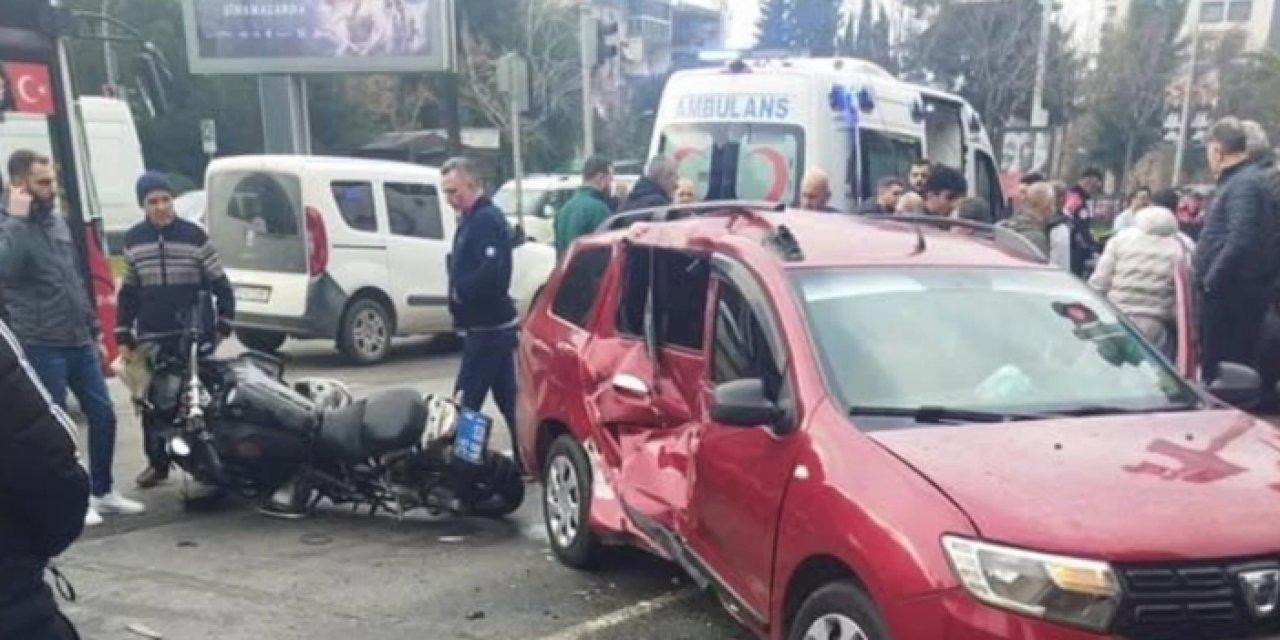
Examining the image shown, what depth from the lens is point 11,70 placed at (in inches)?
309

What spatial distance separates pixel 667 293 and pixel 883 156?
6.54 meters

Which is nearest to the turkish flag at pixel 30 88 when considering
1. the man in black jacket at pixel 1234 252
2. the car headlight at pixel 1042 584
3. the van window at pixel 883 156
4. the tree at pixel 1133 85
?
the van window at pixel 883 156

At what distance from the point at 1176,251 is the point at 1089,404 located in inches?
145

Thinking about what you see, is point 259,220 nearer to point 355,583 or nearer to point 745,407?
point 355,583

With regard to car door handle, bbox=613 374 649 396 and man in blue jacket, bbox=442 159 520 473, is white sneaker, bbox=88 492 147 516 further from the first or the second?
car door handle, bbox=613 374 649 396

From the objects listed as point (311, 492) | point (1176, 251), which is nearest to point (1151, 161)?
point (1176, 251)

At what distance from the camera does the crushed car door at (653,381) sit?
4766 millimetres

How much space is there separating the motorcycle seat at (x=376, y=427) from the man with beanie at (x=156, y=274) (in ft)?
3.98

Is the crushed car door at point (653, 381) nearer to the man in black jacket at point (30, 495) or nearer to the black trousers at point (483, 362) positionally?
the black trousers at point (483, 362)

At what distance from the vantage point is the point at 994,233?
4.96m

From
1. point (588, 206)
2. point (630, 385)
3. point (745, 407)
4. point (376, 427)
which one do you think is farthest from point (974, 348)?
point (588, 206)

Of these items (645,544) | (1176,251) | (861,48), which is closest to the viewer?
(645,544)

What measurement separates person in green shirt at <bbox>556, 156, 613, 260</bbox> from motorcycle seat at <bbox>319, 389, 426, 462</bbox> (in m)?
2.60

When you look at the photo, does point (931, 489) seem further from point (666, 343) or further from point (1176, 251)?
point (1176, 251)
